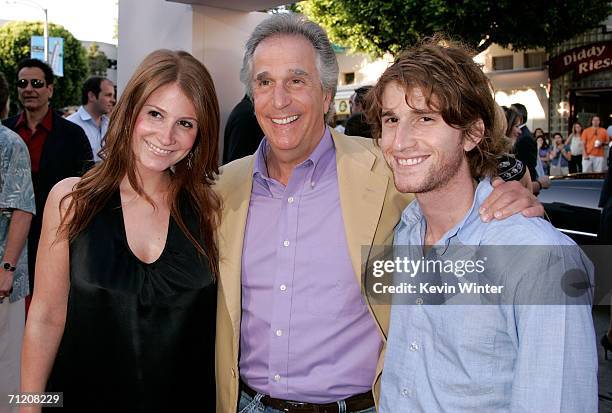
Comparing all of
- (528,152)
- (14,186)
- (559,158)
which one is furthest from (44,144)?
(559,158)

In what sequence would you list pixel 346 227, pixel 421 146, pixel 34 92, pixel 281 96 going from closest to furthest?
pixel 421 146, pixel 346 227, pixel 281 96, pixel 34 92

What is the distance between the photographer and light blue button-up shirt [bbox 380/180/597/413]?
1.62 m

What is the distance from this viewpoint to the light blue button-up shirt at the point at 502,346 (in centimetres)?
162

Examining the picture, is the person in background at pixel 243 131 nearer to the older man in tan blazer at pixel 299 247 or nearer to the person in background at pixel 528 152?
the older man in tan blazer at pixel 299 247

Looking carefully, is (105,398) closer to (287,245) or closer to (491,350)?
(287,245)

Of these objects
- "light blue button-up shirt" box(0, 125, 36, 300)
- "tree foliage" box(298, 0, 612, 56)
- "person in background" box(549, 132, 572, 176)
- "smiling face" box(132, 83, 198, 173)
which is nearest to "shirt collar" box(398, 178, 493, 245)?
"smiling face" box(132, 83, 198, 173)

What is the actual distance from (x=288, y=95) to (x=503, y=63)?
25.6 m

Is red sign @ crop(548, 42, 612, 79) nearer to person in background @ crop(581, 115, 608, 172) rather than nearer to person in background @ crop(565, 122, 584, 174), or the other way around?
person in background @ crop(565, 122, 584, 174)

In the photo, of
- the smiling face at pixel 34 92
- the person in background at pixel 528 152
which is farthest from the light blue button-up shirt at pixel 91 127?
the person in background at pixel 528 152

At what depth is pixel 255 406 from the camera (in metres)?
2.41

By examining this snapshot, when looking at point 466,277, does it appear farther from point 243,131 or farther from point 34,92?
point 34,92

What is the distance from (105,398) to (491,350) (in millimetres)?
1403

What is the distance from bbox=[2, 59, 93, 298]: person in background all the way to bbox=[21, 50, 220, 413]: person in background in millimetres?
2762

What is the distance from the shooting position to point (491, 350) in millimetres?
1740
